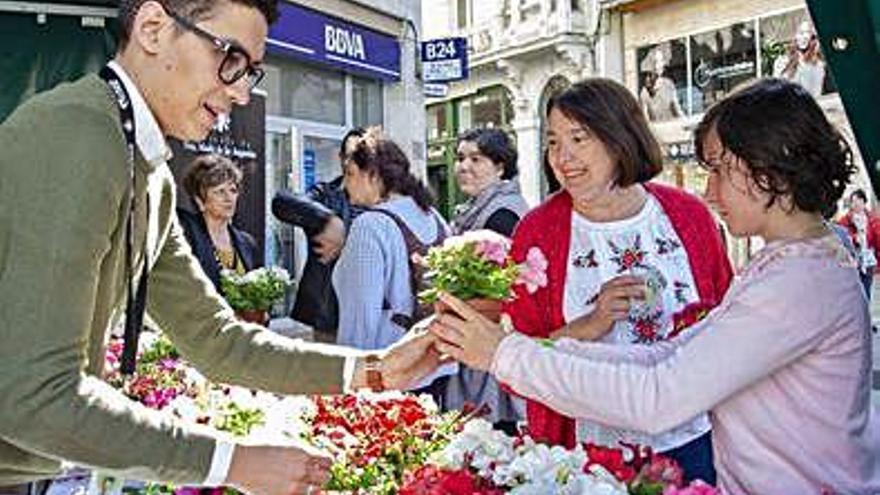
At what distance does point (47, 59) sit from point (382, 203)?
421 centimetres

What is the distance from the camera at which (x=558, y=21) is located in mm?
26422

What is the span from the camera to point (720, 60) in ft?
73.9

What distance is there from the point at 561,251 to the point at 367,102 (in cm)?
976

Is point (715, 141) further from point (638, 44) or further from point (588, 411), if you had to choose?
point (638, 44)

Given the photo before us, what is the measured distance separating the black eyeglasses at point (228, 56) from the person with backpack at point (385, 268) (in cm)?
253

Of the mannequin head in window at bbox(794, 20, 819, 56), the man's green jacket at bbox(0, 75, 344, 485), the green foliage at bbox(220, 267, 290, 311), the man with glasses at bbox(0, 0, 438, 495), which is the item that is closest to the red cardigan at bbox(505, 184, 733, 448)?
the man with glasses at bbox(0, 0, 438, 495)

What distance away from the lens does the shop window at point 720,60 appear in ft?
71.5

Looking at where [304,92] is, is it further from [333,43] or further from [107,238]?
[107,238]

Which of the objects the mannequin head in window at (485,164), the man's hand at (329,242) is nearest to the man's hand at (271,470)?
the man's hand at (329,242)

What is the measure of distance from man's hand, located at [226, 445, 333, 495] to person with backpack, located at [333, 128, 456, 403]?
2538mm

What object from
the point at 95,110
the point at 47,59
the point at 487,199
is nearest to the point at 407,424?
the point at 95,110

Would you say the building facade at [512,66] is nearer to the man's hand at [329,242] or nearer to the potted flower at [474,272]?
the man's hand at [329,242]

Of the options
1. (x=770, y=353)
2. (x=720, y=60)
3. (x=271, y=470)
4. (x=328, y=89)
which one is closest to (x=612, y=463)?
(x=770, y=353)

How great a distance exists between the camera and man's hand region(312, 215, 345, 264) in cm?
543
